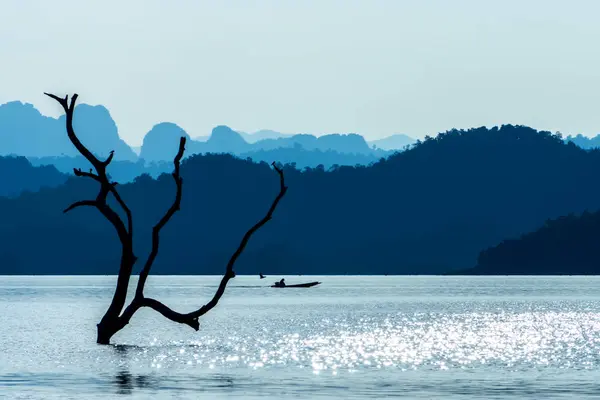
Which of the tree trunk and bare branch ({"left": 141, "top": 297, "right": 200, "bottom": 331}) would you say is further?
the tree trunk

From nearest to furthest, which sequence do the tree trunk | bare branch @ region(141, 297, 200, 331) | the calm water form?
1. the calm water
2. bare branch @ region(141, 297, 200, 331)
3. the tree trunk

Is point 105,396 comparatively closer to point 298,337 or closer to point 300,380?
point 300,380

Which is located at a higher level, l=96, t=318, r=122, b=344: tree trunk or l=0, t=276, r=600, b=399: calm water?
l=96, t=318, r=122, b=344: tree trunk

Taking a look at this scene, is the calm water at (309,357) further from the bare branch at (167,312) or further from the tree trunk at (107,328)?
the bare branch at (167,312)

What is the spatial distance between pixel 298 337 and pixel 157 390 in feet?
111

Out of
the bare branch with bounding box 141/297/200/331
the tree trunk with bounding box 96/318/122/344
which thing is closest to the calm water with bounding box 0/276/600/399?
the tree trunk with bounding box 96/318/122/344

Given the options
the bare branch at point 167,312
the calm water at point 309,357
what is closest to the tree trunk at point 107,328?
the calm water at point 309,357

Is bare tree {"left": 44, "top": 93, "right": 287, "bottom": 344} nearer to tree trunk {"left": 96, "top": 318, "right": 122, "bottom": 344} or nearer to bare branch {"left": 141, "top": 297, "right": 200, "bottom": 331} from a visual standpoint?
bare branch {"left": 141, "top": 297, "right": 200, "bottom": 331}

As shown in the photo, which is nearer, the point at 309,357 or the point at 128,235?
the point at 128,235

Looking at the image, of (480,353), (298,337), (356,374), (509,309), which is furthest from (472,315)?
(356,374)

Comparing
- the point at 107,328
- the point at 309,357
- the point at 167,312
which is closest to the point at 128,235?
the point at 167,312

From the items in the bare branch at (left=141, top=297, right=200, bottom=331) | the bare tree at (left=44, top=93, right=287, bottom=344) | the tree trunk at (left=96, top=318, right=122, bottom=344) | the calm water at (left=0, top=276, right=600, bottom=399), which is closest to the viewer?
the calm water at (left=0, top=276, right=600, bottom=399)

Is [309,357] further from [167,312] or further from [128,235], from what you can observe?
[128,235]

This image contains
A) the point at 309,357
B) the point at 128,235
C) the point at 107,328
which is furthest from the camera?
the point at 107,328
